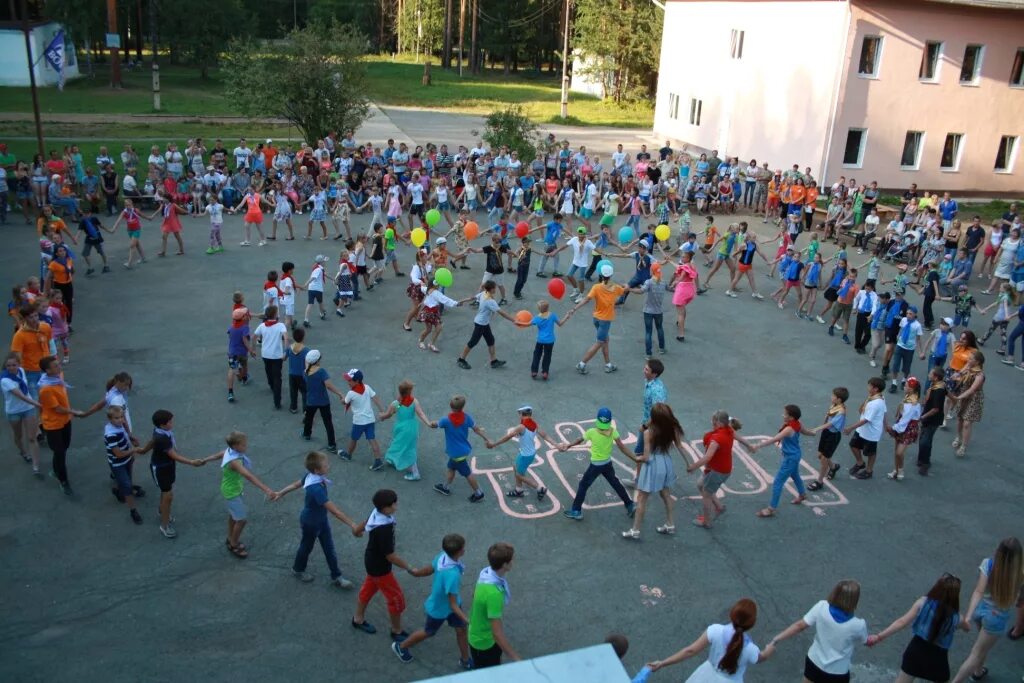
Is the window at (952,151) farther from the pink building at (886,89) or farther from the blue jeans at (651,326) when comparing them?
the blue jeans at (651,326)

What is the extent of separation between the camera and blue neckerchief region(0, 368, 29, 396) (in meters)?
9.98

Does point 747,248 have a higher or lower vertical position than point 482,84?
lower

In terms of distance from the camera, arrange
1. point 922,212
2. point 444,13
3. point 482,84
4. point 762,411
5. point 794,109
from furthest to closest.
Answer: point 444,13, point 482,84, point 794,109, point 922,212, point 762,411

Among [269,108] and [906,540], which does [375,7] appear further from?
[906,540]

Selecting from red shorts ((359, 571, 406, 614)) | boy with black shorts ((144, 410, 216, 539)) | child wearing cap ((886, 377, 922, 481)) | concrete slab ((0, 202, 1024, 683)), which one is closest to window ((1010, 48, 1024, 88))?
concrete slab ((0, 202, 1024, 683))

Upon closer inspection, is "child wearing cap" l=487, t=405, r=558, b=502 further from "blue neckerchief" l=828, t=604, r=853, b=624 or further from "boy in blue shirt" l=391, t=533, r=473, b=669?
"blue neckerchief" l=828, t=604, r=853, b=624

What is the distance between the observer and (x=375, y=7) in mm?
87000

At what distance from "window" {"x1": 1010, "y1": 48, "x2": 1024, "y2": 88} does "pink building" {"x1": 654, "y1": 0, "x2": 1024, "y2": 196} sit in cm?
4

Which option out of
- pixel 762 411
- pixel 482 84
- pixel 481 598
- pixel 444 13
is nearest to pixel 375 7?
pixel 444 13

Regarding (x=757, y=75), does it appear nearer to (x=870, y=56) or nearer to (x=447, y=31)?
(x=870, y=56)

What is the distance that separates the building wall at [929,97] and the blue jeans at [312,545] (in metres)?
26.3

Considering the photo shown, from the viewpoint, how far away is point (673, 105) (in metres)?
39.8

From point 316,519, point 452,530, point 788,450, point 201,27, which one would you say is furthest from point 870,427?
point 201,27

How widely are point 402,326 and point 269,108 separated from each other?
15725 millimetres
